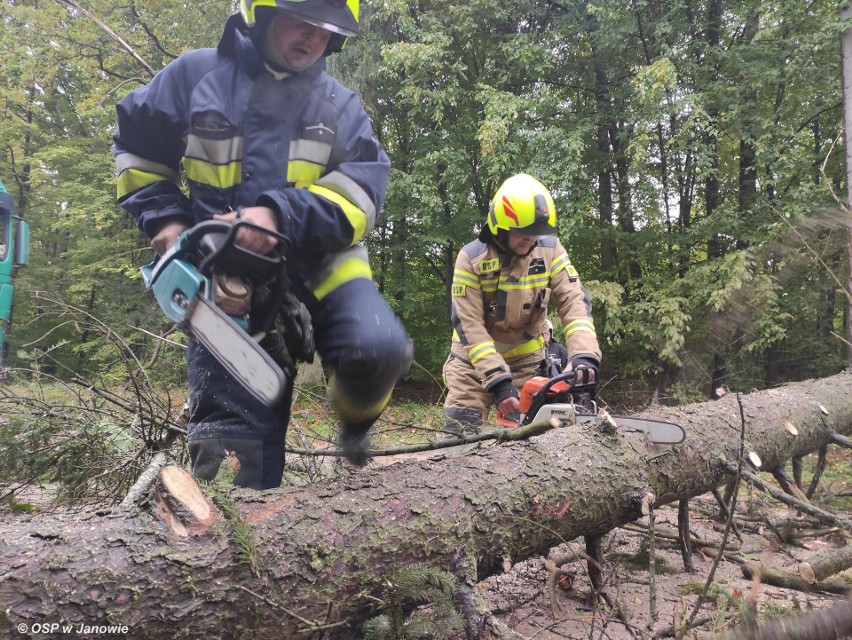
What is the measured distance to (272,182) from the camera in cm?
185

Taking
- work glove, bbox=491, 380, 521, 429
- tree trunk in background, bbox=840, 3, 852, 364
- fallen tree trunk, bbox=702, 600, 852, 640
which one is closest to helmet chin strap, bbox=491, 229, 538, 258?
work glove, bbox=491, 380, 521, 429

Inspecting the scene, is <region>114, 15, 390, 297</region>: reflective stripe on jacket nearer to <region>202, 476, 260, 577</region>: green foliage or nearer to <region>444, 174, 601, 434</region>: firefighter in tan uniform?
<region>202, 476, 260, 577</region>: green foliage

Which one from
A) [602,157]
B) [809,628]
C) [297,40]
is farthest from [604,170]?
[809,628]

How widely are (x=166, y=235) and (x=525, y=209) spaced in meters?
1.84

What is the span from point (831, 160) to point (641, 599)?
31.3 feet

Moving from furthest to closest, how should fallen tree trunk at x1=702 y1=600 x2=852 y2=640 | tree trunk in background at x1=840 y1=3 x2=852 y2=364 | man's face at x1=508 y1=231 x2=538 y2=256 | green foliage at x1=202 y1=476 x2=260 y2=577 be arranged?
tree trunk in background at x1=840 y1=3 x2=852 y2=364 < man's face at x1=508 y1=231 x2=538 y2=256 < green foliage at x1=202 y1=476 x2=260 y2=577 < fallen tree trunk at x1=702 y1=600 x2=852 y2=640

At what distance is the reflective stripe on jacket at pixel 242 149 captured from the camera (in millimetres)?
1798

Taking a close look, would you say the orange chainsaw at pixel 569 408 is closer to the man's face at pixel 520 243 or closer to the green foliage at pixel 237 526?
the man's face at pixel 520 243

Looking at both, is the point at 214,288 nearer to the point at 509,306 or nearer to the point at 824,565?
the point at 509,306

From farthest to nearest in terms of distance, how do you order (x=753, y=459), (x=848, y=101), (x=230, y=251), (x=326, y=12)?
(x=848, y=101) → (x=753, y=459) → (x=326, y=12) → (x=230, y=251)

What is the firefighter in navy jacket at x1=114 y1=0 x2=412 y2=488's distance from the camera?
1752mm

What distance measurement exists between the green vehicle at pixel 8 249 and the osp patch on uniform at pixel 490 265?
7153 millimetres

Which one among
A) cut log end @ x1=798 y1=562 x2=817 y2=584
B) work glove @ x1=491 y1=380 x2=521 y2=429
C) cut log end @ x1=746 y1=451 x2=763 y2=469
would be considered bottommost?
cut log end @ x1=798 y1=562 x2=817 y2=584

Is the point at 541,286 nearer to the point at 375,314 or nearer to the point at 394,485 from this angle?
the point at 375,314
